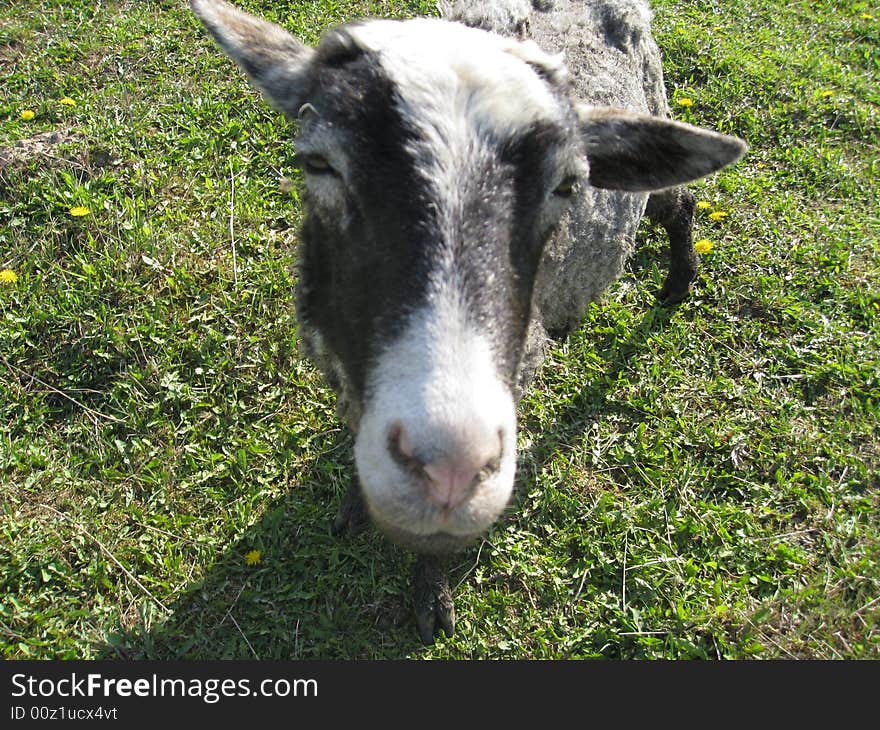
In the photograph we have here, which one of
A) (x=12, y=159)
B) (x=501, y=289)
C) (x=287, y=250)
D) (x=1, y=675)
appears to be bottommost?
(x=1, y=675)

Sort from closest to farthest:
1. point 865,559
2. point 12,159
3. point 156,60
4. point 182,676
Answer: point 182,676
point 865,559
point 12,159
point 156,60

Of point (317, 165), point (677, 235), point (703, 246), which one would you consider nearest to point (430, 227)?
point (317, 165)

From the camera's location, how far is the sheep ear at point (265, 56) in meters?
2.89

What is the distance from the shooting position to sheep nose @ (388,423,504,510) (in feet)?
5.80

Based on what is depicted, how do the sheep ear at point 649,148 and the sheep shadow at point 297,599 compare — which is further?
the sheep shadow at point 297,599

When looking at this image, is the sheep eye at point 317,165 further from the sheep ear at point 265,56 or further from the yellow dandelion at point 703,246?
the yellow dandelion at point 703,246

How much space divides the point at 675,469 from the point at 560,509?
96cm

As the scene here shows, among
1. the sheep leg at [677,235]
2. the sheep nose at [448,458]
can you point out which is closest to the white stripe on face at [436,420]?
the sheep nose at [448,458]

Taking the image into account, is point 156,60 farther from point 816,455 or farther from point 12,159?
point 816,455

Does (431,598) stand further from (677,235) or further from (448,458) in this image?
(677,235)

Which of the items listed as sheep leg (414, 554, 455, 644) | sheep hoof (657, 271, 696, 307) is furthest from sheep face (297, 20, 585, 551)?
sheep hoof (657, 271, 696, 307)

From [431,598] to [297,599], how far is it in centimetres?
83

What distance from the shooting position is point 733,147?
2.92 meters

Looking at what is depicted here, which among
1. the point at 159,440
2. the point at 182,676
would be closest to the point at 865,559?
the point at 182,676
